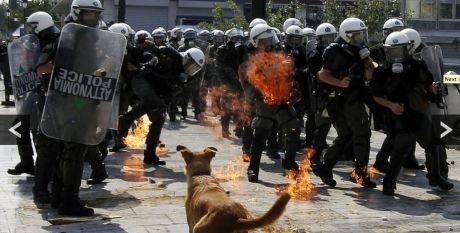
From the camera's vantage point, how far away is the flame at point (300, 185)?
796 centimetres

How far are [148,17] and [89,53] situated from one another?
40.4 metres

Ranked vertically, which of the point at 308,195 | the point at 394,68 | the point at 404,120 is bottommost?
the point at 308,195

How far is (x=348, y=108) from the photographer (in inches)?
323

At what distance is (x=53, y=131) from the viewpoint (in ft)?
21.9

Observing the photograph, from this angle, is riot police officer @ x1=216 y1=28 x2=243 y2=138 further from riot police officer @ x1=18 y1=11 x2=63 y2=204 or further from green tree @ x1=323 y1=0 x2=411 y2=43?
green tree @ x1=323 y1=0 x2=411 y2=43

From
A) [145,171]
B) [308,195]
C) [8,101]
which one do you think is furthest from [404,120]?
[8,101]

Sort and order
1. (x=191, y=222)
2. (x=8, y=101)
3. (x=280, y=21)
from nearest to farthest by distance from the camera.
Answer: (x=191, y=222), (x=8, y=101), (x=280, y=21)

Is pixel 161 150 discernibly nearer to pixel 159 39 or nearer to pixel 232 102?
pixel 232 102

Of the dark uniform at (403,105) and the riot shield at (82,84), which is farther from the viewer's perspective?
the dark uniform at (403,105)

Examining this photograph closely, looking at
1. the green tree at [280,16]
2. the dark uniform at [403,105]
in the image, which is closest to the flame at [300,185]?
the dark uniform at [403,105]

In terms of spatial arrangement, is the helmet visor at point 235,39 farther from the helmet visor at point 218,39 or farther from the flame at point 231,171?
the flame at point 231,171

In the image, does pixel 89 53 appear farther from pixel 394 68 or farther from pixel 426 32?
pixel 426 32

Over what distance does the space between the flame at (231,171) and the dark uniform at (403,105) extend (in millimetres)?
1857

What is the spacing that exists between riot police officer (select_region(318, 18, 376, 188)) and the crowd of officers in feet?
0.03
